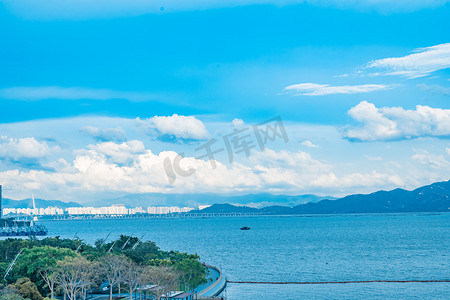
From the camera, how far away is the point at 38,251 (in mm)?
60188

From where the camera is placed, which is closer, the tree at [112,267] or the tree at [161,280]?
the tree at [161,280]

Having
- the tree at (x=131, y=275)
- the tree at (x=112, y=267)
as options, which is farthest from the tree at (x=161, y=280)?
the tree at (x=112, y=267)

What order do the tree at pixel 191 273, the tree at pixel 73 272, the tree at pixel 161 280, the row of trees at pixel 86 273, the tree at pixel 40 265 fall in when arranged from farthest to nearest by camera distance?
the tree at pixel 191 273
the tree at pixel 40 265
the row of trees at pixel 86 273
the tree at pixel 161 280
the tree at pixel 73 272

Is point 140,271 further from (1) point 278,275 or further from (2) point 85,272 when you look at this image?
(1) point 278,275

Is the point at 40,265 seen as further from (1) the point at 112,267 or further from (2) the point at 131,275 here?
(2) the point at 131,275

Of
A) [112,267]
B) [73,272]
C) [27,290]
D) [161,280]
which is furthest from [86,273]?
[161,280]

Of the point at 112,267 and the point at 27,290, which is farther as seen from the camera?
the point at 112,267

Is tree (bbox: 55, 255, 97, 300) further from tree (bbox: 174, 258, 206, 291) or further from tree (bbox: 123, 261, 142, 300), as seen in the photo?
tree (bbox: 174, 258, 206, 291)

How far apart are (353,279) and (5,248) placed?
6308 cm

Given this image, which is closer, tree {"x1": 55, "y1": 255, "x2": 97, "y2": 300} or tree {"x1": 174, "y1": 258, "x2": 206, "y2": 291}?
tree {"x1": 55, "y1": 255, "x2": 97, "y2": 300}

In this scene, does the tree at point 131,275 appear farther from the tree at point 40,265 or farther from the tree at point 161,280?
the tree at point 40,265

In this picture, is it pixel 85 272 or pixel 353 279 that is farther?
pixel 353 279

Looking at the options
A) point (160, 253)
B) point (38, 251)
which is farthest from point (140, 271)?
point (160, 253)

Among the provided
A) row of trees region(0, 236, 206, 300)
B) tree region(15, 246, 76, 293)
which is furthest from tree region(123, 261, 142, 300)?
tree region(15, 246, 76, 293)
